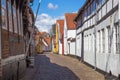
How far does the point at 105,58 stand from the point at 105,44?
81 cm

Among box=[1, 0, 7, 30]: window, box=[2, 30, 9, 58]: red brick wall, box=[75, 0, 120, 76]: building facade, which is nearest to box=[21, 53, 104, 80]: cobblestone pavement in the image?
box=[75, 0, 120, 76]: building facade

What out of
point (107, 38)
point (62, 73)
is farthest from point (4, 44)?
point (62, 73)

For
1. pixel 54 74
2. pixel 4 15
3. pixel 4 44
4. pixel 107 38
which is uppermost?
pixel 4 15

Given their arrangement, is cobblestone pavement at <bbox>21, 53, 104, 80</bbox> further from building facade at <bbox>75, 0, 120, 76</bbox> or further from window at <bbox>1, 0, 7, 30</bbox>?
window at <bbox>1, 0, 7, 30</bbox>

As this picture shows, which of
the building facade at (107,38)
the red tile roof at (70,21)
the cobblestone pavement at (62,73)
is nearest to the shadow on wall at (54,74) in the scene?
the cobblestone pavement at (62,73)

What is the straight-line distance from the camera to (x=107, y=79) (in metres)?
18.9

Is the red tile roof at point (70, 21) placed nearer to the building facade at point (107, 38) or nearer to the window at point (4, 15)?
the building facade at point (107, 38)

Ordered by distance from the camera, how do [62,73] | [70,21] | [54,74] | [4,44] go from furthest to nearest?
[70,21], [62,73], [54,74], [4,44]

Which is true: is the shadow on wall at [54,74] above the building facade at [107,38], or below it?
below

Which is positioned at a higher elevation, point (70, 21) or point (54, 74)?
point (70, 21)

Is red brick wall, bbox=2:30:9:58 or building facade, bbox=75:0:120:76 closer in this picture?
red brick wall, bbox=2:30:9:58

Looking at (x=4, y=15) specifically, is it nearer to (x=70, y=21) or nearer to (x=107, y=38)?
(x=107, y=38)

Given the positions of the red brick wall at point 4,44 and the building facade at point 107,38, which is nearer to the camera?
the red brick wall at point 4,44

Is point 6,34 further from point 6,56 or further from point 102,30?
point 102,30
